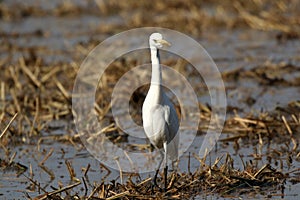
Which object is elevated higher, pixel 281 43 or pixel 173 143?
pixel 281 43

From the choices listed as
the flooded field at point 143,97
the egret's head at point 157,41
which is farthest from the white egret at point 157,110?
the flooded field at point 143,97

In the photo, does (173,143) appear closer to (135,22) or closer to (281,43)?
(281,43)

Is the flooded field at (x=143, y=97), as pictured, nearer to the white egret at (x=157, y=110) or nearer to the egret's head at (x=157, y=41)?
the white egret at (x=157, y=110)

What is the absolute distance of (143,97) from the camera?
9.11m

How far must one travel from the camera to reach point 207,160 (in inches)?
270

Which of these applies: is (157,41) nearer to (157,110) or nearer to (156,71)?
(156,71)

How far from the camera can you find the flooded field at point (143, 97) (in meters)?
5.89

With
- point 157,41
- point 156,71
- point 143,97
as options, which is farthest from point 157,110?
point 143,97

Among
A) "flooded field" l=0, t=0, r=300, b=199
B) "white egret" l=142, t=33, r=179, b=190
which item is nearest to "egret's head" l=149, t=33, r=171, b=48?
"white egret" l=142, t=33, r=179, b=190

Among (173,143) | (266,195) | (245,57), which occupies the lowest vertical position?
(266,195)

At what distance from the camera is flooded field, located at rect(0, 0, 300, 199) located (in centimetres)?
589

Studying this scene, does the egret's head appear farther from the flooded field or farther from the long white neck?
the flooded field

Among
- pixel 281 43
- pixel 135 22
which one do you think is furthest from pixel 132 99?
pixel 135 22

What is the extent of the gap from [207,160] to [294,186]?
1.22 m
